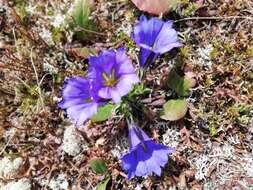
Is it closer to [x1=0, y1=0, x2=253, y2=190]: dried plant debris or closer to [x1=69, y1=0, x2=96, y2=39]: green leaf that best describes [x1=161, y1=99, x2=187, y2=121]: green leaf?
[x1=0, y1=0, x2=253, y2=190]: dried plant debris

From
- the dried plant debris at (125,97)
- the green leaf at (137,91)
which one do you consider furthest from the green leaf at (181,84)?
the green leaf at (137,91)

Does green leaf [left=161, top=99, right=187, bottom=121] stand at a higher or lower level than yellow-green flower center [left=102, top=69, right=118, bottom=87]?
lower

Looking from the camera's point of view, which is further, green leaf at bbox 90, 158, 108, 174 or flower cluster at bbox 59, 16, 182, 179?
green leaf at bbox 90, 158, 108, 174

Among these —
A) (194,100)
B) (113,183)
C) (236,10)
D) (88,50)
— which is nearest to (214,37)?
(236,10)

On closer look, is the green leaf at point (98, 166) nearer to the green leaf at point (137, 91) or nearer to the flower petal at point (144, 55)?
the green leaf at point (137, 91)

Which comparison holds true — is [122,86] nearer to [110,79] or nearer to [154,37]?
[110,79]

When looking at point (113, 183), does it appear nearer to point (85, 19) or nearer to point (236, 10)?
point (85, 19)

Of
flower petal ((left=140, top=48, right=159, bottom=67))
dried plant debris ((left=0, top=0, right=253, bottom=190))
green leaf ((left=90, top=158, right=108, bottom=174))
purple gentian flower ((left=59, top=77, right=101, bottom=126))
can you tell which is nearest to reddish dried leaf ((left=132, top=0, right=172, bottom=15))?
dried plant debris ((left=0, top=0, right=253, bottom=190))
